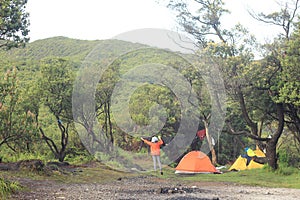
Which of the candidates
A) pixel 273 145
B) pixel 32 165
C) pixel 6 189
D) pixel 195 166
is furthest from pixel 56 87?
pixel 6 189

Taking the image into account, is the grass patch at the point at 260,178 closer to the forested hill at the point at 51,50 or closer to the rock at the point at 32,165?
the rock at the point at 32,165

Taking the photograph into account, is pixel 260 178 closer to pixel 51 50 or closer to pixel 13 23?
pixel 13 23

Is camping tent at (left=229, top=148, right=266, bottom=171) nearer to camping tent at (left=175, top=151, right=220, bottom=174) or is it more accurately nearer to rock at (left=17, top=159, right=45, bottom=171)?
camping tent at (left=175, top=151, right=220, bottom=174)

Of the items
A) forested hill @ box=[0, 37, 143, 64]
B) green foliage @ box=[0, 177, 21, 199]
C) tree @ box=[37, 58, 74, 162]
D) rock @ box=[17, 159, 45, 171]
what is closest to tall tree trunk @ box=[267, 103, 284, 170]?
rock @ box=[17, 159, 45, 171]

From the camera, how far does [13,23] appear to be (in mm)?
13977

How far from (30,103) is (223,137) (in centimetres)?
1686

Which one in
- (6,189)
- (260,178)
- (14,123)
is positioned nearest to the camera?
(6,189)

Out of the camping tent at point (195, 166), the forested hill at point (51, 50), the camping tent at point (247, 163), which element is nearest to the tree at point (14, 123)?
the camping tent at point (195, 166)

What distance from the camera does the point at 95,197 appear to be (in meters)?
8.54

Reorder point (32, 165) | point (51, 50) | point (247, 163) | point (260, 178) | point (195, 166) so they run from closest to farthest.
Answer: point (32, 165) → point (260, 178) → point (195, 166) → point (247, 163) → point (51, 50)

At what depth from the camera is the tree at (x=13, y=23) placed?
13640mm

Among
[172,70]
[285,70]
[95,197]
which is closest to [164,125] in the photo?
[172,70]

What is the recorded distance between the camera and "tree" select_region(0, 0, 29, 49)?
13.6 m

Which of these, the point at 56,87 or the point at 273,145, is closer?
the point at 273,145
